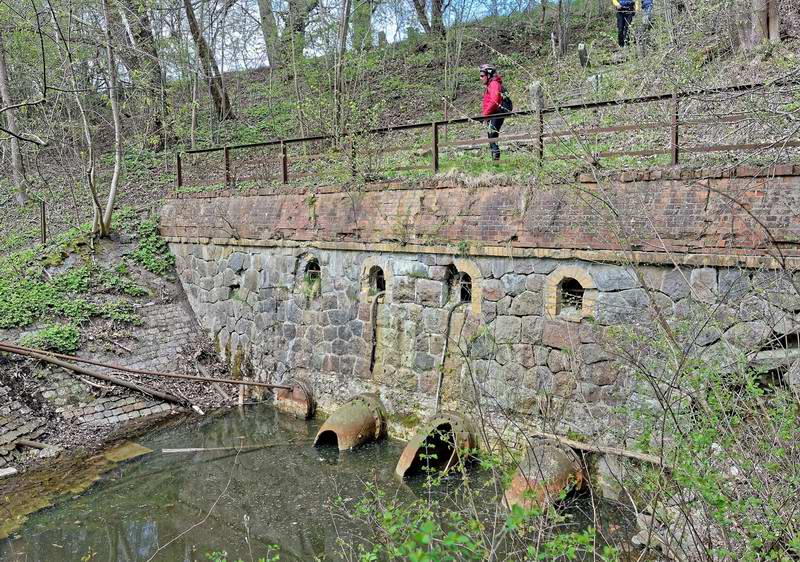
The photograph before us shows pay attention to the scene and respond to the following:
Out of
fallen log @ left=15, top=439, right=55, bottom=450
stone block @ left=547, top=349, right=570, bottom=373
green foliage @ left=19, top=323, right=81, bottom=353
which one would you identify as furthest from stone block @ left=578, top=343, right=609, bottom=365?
green foliage @ left=19, top=323, right=81, bottom=353

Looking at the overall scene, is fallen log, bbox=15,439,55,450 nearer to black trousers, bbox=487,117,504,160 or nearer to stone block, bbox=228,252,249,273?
stone block, bbox=228,252,249,273

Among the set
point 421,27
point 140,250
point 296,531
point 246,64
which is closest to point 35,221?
point 140,250

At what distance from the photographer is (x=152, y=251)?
1271 centimetres

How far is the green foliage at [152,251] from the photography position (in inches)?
492

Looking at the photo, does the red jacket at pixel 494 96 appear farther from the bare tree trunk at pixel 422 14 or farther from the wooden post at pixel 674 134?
the bare tree trunk at pixel 422 14

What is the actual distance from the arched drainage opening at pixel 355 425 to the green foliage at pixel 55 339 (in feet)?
14.5

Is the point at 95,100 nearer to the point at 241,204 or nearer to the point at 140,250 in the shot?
the point at 140,250

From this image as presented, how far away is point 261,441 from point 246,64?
14.3 m

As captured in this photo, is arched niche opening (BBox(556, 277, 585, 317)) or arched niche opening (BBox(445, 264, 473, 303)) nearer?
arched niche opening (BBox(556, 277, 585, 317))

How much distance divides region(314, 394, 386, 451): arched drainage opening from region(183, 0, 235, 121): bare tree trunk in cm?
931

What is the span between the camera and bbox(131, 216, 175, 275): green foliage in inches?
492

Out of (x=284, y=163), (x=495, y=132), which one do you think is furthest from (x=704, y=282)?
(x=284, y=163)

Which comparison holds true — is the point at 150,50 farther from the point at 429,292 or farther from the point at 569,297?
the point at 569,297

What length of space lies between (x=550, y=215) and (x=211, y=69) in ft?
42.4
